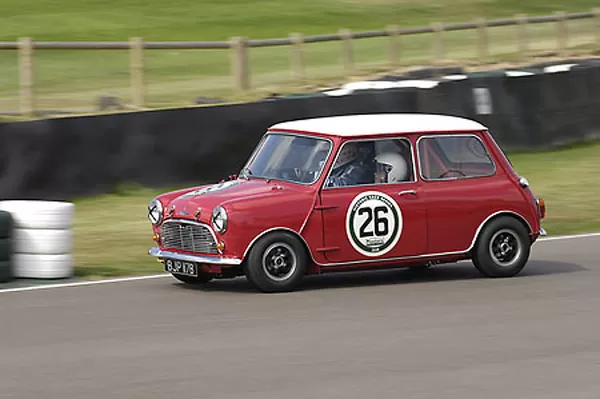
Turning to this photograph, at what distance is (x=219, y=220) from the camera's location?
10.5 meters

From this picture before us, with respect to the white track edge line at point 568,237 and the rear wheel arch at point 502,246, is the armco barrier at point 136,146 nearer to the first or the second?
the white track edge line at point 568,237

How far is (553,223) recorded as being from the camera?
50.2 feet

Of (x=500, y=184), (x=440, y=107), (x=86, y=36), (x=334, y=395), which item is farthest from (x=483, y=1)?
(x=334, y=395)

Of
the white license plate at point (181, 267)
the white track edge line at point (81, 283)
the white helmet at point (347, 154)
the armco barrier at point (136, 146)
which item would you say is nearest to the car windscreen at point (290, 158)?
the white helmet at point (347, 154)

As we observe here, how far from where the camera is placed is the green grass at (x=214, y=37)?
24172 mm

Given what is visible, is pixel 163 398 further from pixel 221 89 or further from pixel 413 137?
pixel 221 89

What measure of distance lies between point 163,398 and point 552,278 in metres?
5.28

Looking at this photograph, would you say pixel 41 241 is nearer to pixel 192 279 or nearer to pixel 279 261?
pixel 192 279

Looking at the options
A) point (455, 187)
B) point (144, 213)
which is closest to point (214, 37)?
point (144, 213)

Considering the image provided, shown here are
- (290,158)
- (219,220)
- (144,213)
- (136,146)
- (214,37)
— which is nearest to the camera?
(219,220)

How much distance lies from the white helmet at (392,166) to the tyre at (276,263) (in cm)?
103

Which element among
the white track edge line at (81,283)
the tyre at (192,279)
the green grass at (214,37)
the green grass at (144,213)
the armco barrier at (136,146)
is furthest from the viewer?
the green grass at (214,37)

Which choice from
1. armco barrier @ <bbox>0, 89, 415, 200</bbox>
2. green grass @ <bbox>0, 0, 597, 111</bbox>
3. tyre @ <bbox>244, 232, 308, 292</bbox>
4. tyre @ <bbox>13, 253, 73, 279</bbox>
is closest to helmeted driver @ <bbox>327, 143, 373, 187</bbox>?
tyre @ <bbox>244, 232, 308, 292</bbox>

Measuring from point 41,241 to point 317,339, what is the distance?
146 inches
